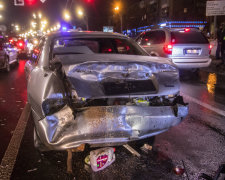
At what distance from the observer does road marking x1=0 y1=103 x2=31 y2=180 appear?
2.85 meters

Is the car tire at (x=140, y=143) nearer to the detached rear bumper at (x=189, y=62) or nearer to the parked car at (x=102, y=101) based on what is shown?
the parked car at (x=102, y=101)

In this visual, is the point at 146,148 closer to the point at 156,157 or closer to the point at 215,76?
the point at 156,157

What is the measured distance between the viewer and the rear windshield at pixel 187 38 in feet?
29.1

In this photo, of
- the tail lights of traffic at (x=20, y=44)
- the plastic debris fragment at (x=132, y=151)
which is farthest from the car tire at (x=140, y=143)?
the tail lights of traffic at (x=20, y=44)

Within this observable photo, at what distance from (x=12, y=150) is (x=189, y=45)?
24.3 feet

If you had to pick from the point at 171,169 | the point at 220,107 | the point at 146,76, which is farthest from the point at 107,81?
the point at 220,107

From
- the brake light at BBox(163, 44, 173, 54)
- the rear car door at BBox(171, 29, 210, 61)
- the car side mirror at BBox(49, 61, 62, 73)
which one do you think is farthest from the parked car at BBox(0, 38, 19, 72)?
the car side mirror at BBox(49, 61, 62, 73)

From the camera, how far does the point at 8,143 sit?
11.9 ft

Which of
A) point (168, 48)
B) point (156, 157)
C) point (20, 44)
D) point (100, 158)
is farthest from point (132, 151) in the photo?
point (20, 44)

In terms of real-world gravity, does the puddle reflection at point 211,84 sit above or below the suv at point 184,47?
below

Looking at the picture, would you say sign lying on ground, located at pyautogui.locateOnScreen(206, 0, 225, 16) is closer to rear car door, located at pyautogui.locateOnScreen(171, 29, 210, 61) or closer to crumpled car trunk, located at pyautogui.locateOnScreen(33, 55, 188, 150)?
rear car door, located at pyautogui.locateOnScreen(171, 29, 210, 61)

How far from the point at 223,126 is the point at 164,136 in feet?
4.00

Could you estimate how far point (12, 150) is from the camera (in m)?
3.42

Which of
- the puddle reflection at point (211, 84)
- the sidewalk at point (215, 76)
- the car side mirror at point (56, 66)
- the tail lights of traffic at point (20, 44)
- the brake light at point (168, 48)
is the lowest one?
the puddle reflection at point (211, 84)
